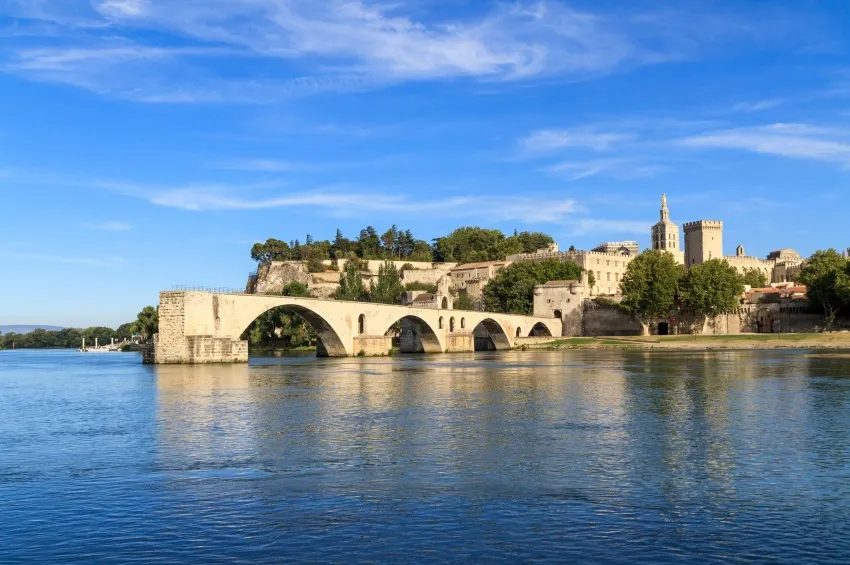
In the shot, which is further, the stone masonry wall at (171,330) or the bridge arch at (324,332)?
the bridge arch at (324,332)

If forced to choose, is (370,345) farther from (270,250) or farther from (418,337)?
(270,250)

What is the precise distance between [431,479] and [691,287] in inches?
2948

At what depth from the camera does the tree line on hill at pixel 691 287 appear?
8169cm

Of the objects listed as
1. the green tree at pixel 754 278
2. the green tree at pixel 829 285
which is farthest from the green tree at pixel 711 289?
the green tree at pixel 754 278

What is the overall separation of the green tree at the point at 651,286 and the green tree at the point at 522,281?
1540cm

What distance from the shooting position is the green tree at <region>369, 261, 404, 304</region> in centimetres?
9525

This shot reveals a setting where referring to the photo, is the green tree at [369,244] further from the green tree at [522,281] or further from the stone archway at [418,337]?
the stone archway at [418,337]

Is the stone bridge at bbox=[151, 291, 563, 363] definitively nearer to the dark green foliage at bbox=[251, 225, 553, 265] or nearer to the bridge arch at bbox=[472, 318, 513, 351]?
the bridge arch at bbox=[472, 318, 513, 351]

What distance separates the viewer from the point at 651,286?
84125 millimetres

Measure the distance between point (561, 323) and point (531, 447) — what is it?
79.4 m

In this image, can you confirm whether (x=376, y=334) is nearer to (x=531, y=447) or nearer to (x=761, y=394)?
(x=761, y=394)

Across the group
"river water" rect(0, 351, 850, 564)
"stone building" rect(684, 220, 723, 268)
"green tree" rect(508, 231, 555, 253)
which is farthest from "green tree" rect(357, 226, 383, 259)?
"river water" rect(0, 351, 850, 564)

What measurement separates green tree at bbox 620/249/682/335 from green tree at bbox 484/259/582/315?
15398 mm

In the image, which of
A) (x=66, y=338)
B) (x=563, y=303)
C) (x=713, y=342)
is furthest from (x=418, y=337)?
(x=66, y=338)
